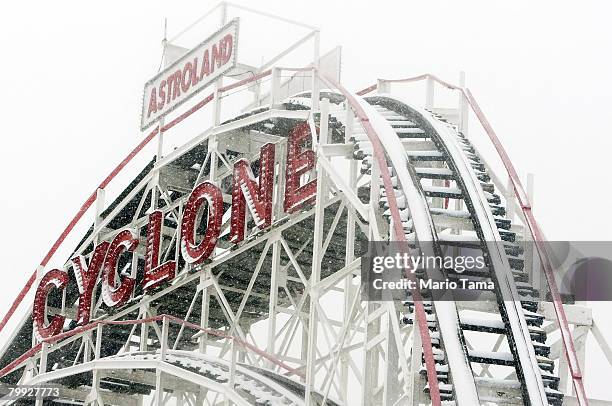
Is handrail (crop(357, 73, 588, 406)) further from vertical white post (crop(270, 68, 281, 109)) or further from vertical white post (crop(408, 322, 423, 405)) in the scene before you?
vertical white post (crop(270, 68, 281, 109))

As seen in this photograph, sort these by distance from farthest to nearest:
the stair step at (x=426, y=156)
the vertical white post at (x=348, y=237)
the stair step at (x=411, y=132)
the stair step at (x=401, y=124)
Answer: the stair step at (x=401, y=124) → the stair step at (x=411, y=132) → the stair step at (x=426, y=156) → the vertical white post at (x=348, y=237)

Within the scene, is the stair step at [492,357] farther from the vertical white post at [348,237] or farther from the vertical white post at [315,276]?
the vertical white post at [315,276]

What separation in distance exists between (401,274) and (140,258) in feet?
42.6

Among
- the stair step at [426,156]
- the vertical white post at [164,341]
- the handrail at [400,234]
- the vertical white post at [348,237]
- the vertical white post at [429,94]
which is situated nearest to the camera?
the handrail at [400,234]

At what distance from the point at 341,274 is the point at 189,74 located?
9.18 m

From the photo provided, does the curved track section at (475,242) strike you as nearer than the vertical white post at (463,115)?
Yes

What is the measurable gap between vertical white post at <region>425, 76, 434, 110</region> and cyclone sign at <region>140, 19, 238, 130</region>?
4.71 metres

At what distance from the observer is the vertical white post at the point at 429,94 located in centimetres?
2031

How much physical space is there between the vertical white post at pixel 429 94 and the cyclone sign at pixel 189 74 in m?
4.71

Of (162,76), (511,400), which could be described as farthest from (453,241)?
(162,76)

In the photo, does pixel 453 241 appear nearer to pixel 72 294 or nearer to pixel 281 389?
pixel 281 389

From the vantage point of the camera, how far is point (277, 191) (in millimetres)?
22141

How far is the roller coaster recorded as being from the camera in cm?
1512

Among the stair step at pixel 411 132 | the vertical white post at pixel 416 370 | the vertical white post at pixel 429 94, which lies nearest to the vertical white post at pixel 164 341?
the stair step at pixel 411 132
